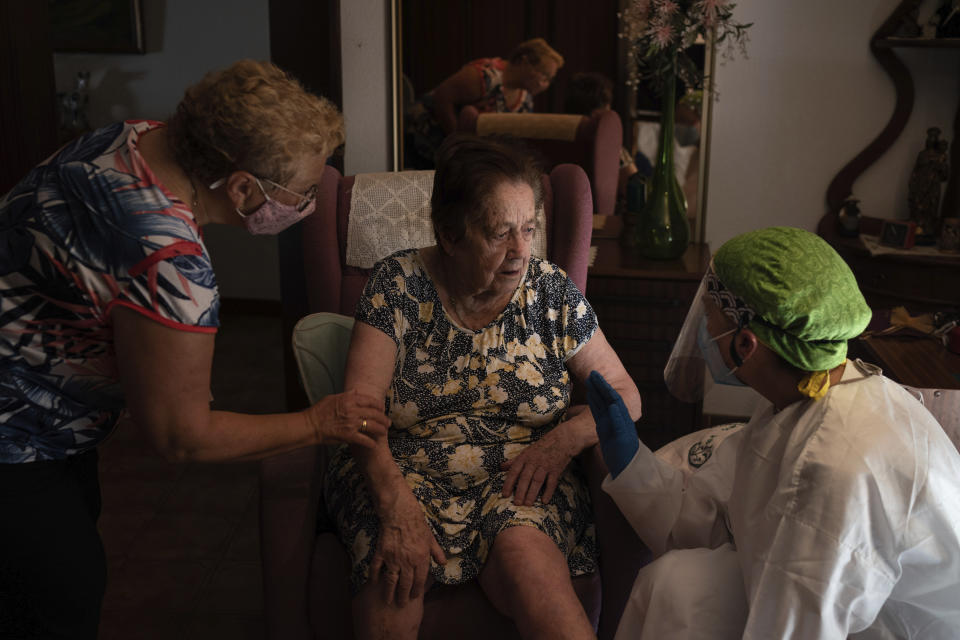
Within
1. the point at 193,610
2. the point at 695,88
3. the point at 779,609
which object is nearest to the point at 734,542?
the point at 779,609

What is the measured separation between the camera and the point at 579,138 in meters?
2.84

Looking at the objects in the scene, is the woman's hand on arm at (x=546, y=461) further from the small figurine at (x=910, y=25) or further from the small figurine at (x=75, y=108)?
the small figurine at (x=75, y=108)

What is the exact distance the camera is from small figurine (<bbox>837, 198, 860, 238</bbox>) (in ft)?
9.34

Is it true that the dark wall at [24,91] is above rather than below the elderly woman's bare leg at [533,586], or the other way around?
above

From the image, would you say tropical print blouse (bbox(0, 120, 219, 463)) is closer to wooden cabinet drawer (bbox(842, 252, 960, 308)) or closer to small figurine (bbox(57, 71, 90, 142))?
wooden cabinet drawer (bbox(842, 252, 960, 308))

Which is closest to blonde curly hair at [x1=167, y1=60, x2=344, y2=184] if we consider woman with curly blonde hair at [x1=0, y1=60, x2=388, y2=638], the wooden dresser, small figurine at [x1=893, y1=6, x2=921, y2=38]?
woman with curly blonde hair at [x1=0, y1=60, x2=388, y2=638]

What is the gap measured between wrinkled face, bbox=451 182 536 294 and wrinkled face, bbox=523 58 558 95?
119 centimetres

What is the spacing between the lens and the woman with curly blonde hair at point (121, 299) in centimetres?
121

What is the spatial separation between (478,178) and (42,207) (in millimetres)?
796

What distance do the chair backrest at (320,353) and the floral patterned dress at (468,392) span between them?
136 millimetres

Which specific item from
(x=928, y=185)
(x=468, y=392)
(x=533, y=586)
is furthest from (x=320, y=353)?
(x=928, y=185)

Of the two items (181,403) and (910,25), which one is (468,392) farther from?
(910,25)

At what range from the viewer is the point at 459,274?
5.96 feet

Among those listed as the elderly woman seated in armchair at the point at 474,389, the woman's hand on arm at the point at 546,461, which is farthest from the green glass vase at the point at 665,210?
the woman's hand on arm at the point at 546,461
